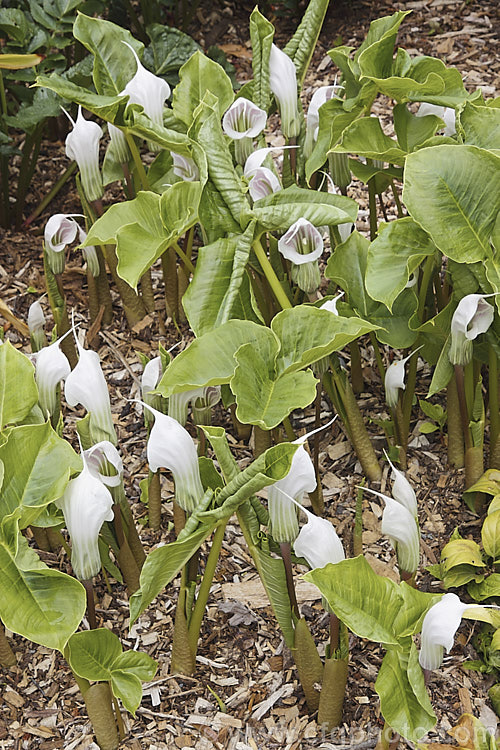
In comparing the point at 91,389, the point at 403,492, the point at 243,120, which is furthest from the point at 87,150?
the point at 403,492

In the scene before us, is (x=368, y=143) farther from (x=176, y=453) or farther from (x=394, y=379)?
(x=176, y=453)

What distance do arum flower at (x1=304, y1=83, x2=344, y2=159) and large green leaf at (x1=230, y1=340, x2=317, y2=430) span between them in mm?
645

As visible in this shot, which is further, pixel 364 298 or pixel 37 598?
pixel 364 298

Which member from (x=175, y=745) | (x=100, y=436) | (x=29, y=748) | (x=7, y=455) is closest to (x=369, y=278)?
(x=100, y=436)

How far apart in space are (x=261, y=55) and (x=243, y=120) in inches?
7.3

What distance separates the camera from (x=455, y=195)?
1471mm

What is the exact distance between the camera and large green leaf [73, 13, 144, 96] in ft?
6.27

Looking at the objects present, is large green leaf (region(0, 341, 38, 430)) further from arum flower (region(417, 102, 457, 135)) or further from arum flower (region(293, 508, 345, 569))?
arum flower (region(417, 102, 457, 135))

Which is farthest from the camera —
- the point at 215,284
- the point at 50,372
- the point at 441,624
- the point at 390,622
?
the point at 215,284

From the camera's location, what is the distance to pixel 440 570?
1.55 metres

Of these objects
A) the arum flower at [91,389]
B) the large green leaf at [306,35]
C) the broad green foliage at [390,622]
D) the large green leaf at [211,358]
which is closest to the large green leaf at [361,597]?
the broad green foliage at [390,622]

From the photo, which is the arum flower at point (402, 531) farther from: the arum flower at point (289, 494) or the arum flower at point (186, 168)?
the arum flower at point (186, 168)

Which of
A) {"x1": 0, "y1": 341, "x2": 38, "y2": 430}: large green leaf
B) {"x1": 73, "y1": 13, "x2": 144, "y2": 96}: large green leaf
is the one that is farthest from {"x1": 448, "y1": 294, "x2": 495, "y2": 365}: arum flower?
{"x1": 73, "y1": 13, "x2": 144, "y2": 96}: large green leaf

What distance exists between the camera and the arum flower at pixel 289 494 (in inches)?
47.7
